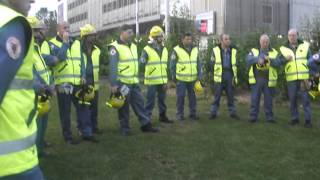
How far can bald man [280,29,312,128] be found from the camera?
37.8ft

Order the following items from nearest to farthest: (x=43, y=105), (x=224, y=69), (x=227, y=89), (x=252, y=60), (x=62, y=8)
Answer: (x=43, y=105) < (x=252, y=60) < (x=224, y=69) < (x=227, y=89) < (x=62, y=8)

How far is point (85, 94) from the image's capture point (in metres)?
9.69

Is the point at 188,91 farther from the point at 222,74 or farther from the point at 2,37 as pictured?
the point at 2,37

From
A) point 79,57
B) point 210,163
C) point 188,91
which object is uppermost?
point 79,57

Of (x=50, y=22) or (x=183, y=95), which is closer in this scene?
(x=183, y=95)

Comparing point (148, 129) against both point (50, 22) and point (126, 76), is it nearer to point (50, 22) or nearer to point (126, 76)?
point (126, 76)

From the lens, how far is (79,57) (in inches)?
→ 375

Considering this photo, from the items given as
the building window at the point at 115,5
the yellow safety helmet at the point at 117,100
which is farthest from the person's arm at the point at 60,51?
the building window at the point at 115,5

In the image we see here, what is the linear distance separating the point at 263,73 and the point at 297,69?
76 centimetres

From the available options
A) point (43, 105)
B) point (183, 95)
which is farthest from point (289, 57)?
point (43, 105)

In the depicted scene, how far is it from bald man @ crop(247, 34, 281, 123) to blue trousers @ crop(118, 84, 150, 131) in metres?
2.82

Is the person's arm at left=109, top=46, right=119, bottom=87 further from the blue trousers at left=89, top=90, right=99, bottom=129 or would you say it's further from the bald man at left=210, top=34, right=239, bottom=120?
the bald man at left=210, top=34, right=239, bottom=120

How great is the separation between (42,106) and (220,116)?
6.51 m

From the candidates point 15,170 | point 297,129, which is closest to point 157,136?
point 297,129
